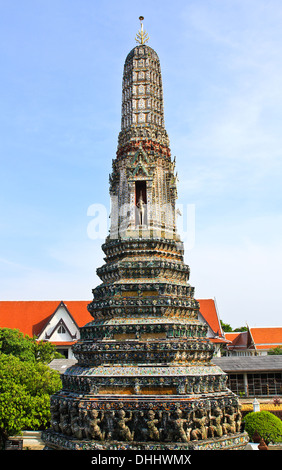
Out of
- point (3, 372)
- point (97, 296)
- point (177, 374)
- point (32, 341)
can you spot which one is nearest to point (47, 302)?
point (32, 341)

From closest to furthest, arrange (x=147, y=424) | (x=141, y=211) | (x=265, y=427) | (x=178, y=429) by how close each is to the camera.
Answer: (x=178, y=429) < (x=147, y=424) < (x=141, y=211) < (x=265, y=427)

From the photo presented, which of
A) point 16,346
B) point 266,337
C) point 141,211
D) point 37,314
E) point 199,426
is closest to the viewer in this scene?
point 199,426

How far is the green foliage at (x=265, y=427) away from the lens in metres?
15.8

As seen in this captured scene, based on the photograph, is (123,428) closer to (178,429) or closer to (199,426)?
(178,429)

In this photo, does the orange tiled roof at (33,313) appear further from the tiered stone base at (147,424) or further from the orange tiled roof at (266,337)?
the tiered stone base at (147,424)

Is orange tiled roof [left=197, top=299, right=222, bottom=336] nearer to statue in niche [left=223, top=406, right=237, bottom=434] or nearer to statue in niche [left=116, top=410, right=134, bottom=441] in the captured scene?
statue in niche [left=223, top=406, right=237, bottom=434]

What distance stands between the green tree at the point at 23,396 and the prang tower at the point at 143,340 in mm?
5234

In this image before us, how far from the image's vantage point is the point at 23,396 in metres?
16.3

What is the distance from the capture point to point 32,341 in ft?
97.2

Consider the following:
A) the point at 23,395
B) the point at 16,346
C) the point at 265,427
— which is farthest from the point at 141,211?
the point at 16,346

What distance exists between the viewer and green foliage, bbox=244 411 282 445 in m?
15.8

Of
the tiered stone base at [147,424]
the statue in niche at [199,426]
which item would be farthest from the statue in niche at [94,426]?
the statue in niche at [199,426]

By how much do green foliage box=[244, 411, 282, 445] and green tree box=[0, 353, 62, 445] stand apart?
8328 millimetres

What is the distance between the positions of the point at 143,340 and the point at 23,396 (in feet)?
26.2
